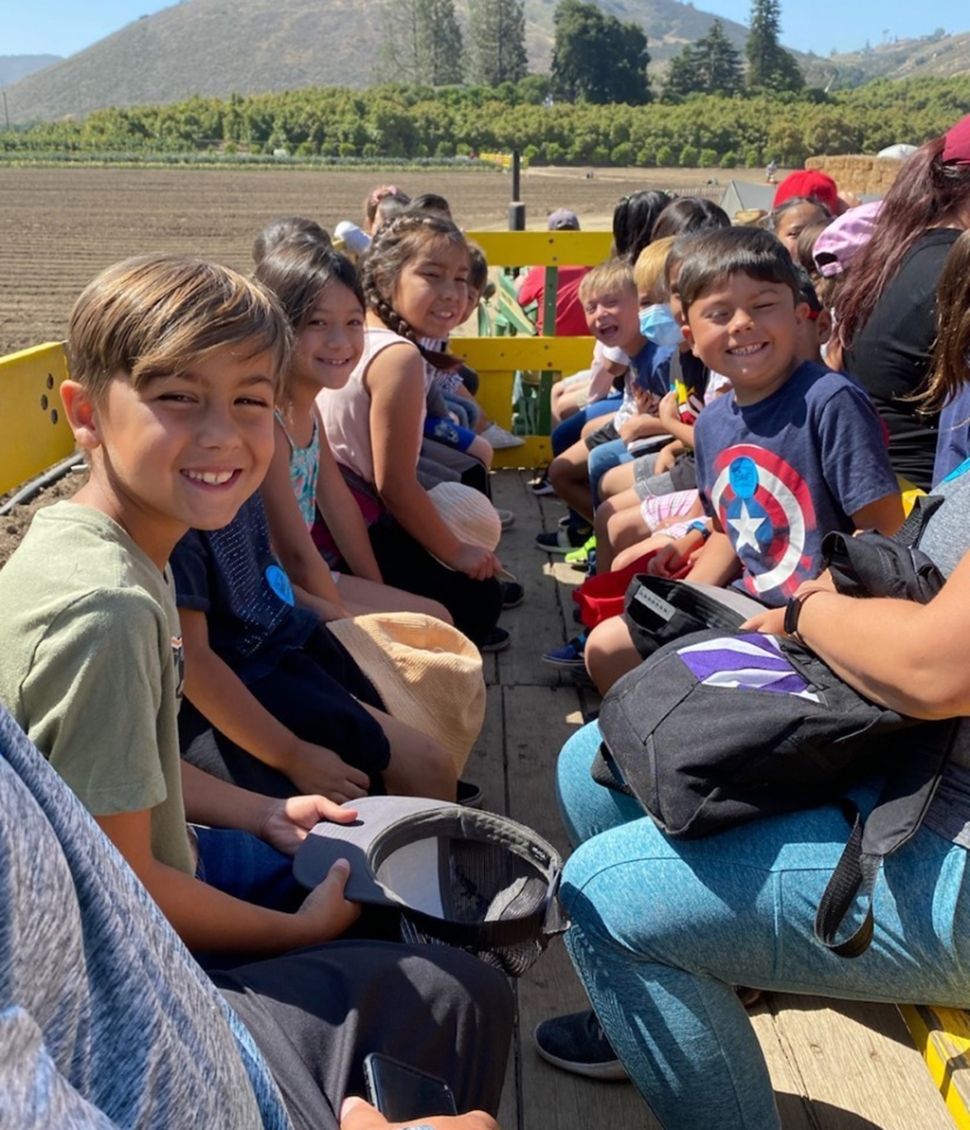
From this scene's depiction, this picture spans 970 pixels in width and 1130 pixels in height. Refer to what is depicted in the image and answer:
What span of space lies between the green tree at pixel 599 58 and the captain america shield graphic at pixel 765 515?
332 ft

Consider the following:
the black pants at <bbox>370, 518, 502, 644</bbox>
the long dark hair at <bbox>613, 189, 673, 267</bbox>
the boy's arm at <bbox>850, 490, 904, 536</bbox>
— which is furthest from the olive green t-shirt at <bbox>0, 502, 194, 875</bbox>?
the long dark hair at <bbox>613, 189, 673, 267</bbox>

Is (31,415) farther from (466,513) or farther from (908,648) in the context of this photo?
(908,648)

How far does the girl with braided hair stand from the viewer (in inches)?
136

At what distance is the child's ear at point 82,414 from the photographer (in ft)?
5.91

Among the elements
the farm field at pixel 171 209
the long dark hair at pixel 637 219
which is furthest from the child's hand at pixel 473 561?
the farm field at pixel 171 209

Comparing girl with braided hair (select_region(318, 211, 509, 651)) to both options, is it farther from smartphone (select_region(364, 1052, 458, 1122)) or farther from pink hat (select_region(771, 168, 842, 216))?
pink hat (select_region(771, 168, 842, 216))

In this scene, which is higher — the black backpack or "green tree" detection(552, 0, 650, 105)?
"green tree" detection(552, 0, 650, 105)

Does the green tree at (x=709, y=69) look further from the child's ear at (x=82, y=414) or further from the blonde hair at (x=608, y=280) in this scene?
the child's ear at (x=82, y=414)

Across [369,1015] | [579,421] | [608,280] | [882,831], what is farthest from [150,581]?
[579,421]

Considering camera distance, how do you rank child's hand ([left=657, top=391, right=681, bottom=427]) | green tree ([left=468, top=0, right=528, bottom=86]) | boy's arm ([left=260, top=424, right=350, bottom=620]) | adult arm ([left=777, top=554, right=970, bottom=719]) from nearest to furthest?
adult arm ([left=777, top=554, right=970, bottom=719])
boy's arm ([left=260, top=424, right=350, bottom=620])
child's hand ([left=657, top=391, right=681, bottom=427])
green tree ([left=468, top=0, right=528, bottom=86])

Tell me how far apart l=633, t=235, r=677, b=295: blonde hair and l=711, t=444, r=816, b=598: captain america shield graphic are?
164 centimetres

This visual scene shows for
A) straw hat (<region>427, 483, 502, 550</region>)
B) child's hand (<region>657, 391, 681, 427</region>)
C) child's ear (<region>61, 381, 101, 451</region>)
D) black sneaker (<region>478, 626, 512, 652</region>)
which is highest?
child's ear (<region>61, 381, 101, 451</region>)

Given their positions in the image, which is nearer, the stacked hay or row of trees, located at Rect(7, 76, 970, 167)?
the stacked hay

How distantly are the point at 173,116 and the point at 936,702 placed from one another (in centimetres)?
8060
